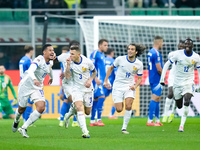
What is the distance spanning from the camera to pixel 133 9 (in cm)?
2336

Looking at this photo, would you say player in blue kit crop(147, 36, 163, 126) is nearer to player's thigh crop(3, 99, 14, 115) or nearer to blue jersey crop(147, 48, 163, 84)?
blue jersey crop(147, 48, 163, 84)

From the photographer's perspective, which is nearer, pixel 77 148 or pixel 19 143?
pixel 77 148

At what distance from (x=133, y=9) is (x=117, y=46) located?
132 inches

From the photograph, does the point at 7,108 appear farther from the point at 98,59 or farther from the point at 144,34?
the point at 144,34

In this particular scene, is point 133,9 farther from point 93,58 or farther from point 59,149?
point 59,149

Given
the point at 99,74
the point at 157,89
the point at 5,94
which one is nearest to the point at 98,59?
the point at 99,74

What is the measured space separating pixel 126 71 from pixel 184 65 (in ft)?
4.39

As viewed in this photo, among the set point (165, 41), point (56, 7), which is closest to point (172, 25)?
point (165, 41)

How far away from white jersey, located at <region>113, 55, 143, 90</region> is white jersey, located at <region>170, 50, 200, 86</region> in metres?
0.87

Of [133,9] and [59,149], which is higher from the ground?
[133,9]

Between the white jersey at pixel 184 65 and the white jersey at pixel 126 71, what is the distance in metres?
0.87

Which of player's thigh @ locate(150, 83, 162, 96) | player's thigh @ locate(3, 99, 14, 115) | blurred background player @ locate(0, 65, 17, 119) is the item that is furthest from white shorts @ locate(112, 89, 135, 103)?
player's thigh @ locate(3, 99, 14, 115)

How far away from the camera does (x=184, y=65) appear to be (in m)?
12.0

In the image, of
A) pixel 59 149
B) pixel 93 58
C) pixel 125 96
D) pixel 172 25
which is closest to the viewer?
pixel 59 149
